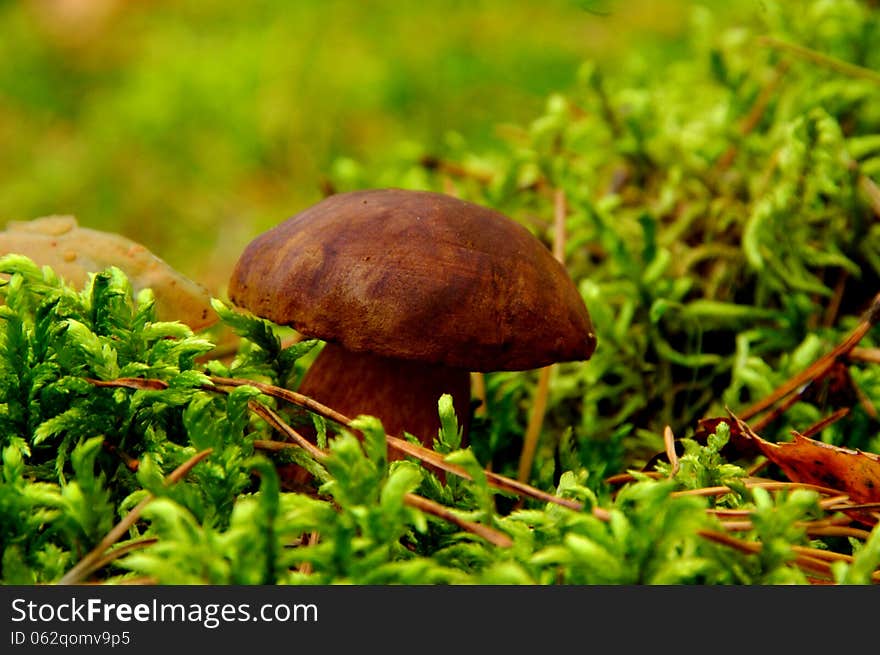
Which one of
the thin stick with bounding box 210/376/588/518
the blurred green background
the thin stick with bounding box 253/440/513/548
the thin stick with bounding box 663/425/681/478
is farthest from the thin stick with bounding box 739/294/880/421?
the blurred green background

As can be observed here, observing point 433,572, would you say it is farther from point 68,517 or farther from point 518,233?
point 518,233

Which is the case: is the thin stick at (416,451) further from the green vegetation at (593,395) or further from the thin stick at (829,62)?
the thin stick at (829,62)

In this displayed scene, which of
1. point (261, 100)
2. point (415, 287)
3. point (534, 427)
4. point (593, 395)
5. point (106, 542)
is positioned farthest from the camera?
point (261, 100)

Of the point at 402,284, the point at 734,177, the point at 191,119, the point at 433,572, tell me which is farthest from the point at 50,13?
the point at 433,572

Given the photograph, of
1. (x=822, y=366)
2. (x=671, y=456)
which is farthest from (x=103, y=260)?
(x=822, y=366)

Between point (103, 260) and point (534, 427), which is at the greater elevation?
point (103, 260)

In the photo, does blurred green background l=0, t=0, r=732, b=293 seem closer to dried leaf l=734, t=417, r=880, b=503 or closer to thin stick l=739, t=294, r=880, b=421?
thin stick l=739, t=294, r=880, b=421

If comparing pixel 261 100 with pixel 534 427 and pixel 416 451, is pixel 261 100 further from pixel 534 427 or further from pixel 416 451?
pixel 416 451
